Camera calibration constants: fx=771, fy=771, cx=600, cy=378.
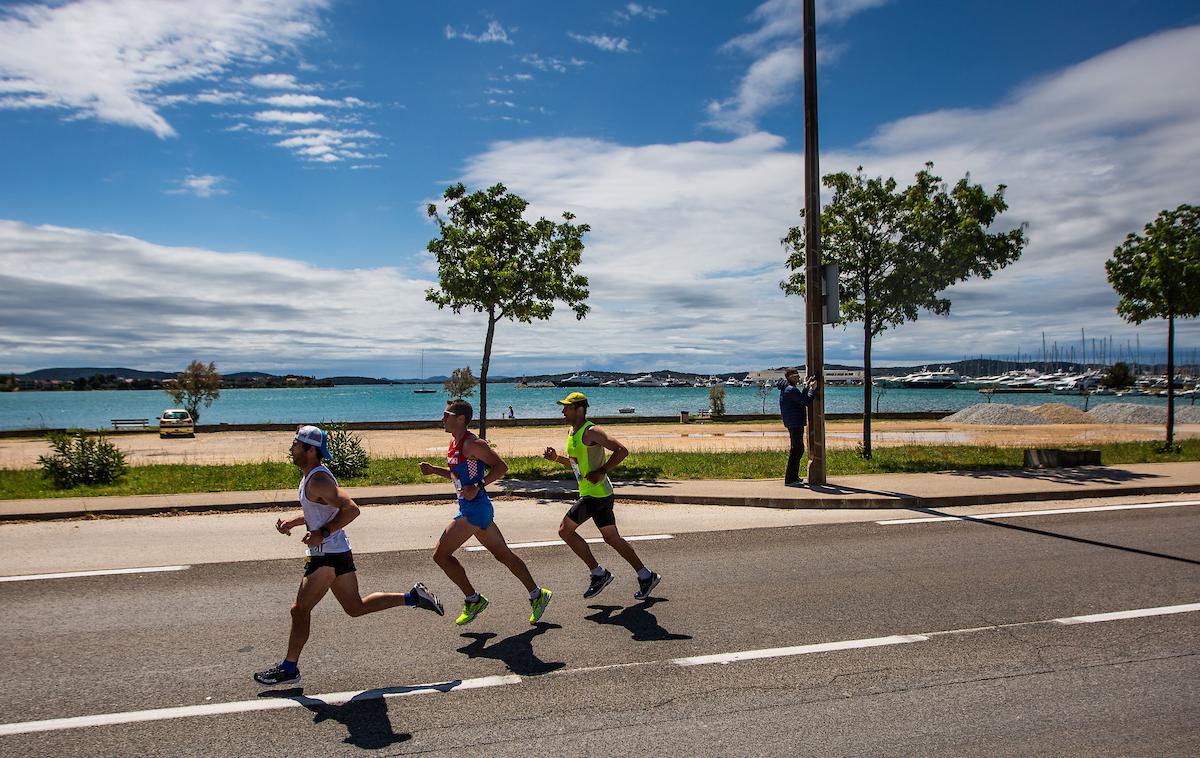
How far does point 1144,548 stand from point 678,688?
6613 mm

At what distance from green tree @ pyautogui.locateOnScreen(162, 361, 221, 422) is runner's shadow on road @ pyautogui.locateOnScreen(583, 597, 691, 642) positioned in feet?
193

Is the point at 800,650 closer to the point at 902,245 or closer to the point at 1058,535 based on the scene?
the point at 1058,535

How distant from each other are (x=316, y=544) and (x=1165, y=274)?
69.9 ft

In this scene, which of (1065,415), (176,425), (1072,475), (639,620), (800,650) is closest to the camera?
(800,650)

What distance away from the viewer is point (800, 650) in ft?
17.8

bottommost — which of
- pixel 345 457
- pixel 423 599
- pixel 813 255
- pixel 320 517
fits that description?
pixel 423 599

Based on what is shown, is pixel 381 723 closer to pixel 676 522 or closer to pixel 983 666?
pixel 983 666

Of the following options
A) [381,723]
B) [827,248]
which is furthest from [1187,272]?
[381,723]

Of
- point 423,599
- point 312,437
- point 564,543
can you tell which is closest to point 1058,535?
point 564,543

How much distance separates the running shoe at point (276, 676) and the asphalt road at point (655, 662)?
0.13 m

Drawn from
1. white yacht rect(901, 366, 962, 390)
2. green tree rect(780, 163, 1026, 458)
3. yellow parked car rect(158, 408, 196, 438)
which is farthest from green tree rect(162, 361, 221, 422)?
white yacht rect(901, 366, 962, 390)

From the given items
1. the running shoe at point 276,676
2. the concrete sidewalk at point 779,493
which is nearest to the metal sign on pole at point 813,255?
the concrete sidewalk at point 779,493

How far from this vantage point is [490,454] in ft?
19.7

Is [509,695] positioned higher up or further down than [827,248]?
further down
